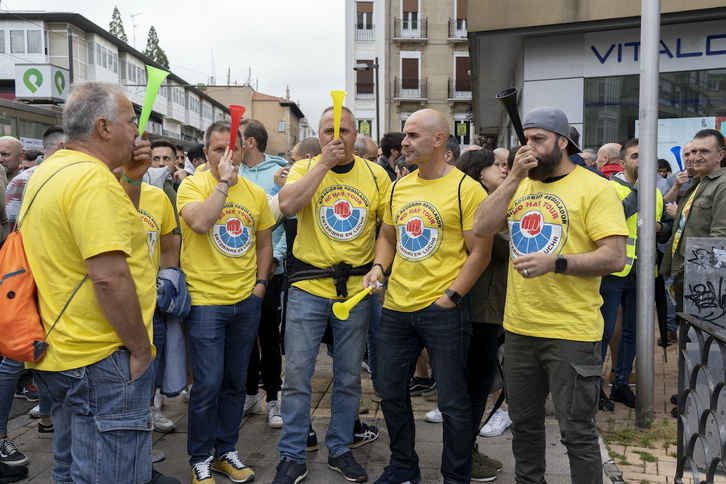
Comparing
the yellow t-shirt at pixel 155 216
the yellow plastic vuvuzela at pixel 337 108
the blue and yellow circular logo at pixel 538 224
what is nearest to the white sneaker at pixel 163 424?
the yellow t-shirt at pixel 155 216

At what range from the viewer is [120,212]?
240 cm

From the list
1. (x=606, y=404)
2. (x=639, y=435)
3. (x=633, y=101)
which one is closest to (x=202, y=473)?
(x=639, y=435)

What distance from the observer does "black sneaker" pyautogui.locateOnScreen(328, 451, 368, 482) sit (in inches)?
151

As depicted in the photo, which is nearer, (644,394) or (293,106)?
(644,394)

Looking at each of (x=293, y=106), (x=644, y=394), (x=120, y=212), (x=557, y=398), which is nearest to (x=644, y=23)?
(x=644, y=394)

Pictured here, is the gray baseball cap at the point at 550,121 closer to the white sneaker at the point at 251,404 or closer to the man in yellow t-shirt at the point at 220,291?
the man in yellow t-shirt at the point at 220,291

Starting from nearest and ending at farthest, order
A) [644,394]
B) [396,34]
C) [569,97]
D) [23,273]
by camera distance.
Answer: [23,273] → [644,394] → [569,97] → [396,34]

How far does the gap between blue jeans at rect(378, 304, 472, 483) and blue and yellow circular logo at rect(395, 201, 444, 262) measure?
31 centimetres

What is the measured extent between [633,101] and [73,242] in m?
9.13

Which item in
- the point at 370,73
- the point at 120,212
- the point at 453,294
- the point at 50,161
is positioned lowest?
the point at 453,294

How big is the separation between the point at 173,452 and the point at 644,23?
182 inches

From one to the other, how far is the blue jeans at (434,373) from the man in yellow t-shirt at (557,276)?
350 millimetres

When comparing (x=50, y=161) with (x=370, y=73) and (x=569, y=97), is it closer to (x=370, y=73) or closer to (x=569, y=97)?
(x=569, y=97)

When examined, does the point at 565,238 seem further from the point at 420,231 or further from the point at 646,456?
the point at 646,456
